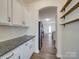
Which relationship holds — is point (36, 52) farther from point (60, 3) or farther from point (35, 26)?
point (60, 3)

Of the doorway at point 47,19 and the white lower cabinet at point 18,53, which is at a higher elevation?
the doorway at point 47,19

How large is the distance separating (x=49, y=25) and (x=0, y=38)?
54.9ft

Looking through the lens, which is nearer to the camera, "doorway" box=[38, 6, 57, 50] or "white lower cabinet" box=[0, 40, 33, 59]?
"white lower cabinet" box=[0, 40, 33, 59]

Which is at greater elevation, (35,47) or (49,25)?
(49,25)

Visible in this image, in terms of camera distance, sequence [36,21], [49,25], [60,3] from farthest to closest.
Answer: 1. [49,25]
2. [36,21]
3. [60,3]

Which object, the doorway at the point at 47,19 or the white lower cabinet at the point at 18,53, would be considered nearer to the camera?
the white lower cabinet at the point at 18,53

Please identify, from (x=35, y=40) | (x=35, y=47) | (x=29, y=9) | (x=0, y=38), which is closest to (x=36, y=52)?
(x=35, y=47)

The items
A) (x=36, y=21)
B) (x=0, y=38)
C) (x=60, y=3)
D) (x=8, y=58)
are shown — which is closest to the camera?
(x=8, y=58)

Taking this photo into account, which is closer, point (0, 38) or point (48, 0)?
point (0, 38)

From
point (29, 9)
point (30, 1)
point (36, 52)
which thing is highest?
point (30, 1)

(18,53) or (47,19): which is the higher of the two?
(47,19)

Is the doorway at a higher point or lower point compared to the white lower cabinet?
higher

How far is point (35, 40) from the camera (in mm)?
5211

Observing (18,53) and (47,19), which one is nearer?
(18,53)
